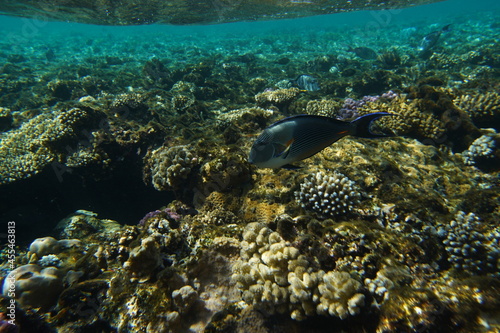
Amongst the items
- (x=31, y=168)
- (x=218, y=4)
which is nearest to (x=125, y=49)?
(x=218, y=4)

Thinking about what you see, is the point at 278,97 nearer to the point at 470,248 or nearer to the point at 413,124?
the point at 413,124

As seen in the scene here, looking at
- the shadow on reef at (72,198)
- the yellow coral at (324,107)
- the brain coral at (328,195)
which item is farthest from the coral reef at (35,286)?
the yellow coral at (324,107)

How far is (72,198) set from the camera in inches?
251

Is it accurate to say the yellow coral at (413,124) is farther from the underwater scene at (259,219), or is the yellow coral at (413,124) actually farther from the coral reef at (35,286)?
the coral reef at (35,286)

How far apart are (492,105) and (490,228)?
550 cm

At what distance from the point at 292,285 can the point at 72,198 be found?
22.3ft

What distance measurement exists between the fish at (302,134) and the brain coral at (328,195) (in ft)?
5.11

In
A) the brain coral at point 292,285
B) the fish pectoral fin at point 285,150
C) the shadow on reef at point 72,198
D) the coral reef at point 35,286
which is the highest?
the fish pectoral fin at point 285,150

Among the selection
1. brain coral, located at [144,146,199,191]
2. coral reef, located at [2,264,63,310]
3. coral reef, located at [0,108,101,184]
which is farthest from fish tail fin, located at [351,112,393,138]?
coral reef, located at [0,108,101,184]

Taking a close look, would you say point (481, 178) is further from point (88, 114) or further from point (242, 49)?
point (242, 49)

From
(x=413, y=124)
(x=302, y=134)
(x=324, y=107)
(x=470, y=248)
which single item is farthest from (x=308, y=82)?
(x=302, y=134)

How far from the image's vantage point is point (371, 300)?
2.28m

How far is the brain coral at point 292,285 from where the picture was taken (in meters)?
2.22

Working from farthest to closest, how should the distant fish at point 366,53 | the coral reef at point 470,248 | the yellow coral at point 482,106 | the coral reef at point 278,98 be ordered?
the distant fish at point 366,53 → the coral reef at point 278,98 → the yellow coral at point 482,106 → the coral reef at point 470,248
